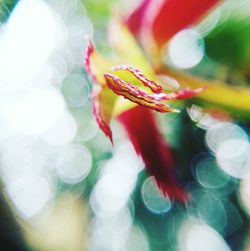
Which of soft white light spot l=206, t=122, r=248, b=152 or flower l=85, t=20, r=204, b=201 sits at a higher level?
flower l=85, t=20, r=204, b=201

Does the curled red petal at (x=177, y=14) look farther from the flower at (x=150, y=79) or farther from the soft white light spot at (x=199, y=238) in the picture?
the soft white light spot at (x=199, y=238)

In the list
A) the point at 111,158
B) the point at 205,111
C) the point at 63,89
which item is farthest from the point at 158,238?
the point at 205,111

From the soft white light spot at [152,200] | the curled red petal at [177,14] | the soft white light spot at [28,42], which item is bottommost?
the soft white light spot at [152,200]

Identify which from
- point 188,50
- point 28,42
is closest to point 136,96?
point 188,50

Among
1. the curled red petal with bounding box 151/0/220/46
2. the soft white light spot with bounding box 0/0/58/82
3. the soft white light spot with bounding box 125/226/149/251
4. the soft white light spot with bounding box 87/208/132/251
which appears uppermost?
the soft white light spot with bounding box 0/0/58/82

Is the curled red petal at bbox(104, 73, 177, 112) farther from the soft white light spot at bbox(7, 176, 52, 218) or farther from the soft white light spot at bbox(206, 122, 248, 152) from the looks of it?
the soft white light spot at bbox(7, 176, 52, 218)

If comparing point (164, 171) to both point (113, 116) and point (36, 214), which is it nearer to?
point (113, 116)

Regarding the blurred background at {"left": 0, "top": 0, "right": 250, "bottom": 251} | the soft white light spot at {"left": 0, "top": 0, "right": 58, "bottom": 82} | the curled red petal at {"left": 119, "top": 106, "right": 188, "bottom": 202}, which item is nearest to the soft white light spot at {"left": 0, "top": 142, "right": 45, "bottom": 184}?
the blurred background at {"left": 0, "top": 0, "right": 250, "bottom": 251}

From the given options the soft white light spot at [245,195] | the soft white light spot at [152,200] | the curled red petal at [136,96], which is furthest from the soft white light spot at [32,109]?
the curled red petal at [136,96]
